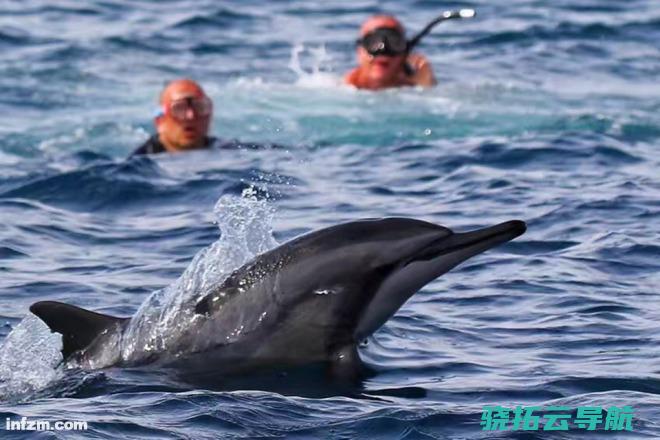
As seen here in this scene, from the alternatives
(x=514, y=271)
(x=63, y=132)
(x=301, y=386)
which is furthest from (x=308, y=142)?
(x=301, y=386)

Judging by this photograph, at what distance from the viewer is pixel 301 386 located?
8.81 metres

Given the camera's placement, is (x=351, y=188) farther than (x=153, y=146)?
No

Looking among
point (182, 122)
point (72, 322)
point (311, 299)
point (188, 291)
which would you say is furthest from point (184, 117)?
point (311, 299)

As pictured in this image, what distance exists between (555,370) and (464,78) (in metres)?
13.4

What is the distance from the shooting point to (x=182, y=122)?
57.6 ft

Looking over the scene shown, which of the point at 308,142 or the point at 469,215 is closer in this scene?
the point at 469,215

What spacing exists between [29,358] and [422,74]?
12.3 meters

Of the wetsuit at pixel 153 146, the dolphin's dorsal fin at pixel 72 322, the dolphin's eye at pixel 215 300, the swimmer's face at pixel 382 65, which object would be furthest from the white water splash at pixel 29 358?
the swimmer's face at pixel 382 65

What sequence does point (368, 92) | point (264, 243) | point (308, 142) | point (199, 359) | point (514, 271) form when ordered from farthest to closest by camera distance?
point (368, 92) < point (308, 142) < point (514, 271) < point (264, 243) < point (199, 359)

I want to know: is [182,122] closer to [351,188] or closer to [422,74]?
[351,188]

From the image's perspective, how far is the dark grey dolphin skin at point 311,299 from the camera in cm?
885

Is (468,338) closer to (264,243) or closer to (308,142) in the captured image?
(264,243)

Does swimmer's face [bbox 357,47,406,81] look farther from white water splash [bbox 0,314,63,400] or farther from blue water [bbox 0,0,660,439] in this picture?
white water splash [bbox 0,314,63,400]

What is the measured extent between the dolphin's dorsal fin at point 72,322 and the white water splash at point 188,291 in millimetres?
148
